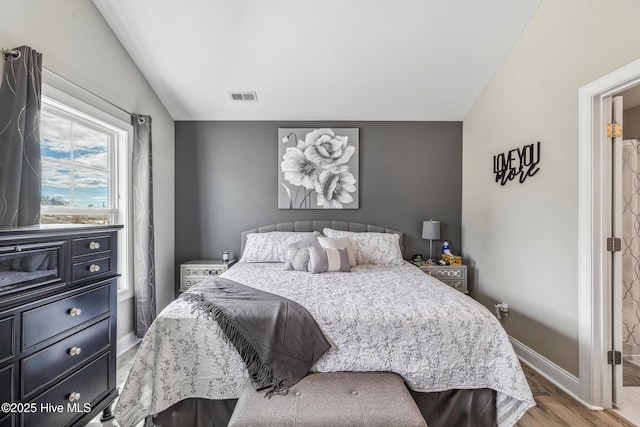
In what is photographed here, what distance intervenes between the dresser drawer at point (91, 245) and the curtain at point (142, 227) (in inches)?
46.2

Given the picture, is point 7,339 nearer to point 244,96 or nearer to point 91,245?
point 91,245

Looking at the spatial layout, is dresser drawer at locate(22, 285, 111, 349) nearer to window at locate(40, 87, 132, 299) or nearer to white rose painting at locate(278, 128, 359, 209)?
window at locate(40, 87, 132, 299)

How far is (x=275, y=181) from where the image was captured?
11.7 ft

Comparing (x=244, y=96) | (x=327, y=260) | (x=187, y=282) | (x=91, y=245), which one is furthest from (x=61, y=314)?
(x=244, y=96)

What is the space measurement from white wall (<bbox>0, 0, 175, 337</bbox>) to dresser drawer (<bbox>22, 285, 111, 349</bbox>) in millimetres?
1187

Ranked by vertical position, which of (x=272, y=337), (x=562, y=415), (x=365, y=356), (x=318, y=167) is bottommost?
(x=562, y=415)

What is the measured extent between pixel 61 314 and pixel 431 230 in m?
3.26

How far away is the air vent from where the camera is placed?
3.11 m

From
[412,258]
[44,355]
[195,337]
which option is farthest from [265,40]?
[412,258]

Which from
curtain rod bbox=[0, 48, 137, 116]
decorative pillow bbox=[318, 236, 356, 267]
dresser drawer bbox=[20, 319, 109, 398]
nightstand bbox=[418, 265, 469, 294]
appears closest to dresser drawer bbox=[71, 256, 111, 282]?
dresser drawer bbox=[20, 319, 109, 398]

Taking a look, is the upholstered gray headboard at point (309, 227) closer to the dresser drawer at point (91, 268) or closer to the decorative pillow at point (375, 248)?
the decorative pillow at point (375, 248)

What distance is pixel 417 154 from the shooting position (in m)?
3.58

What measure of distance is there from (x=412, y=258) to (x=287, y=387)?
8.46 ft

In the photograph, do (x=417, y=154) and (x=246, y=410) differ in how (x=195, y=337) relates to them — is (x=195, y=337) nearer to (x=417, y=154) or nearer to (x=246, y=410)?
(x=246, y=410)
